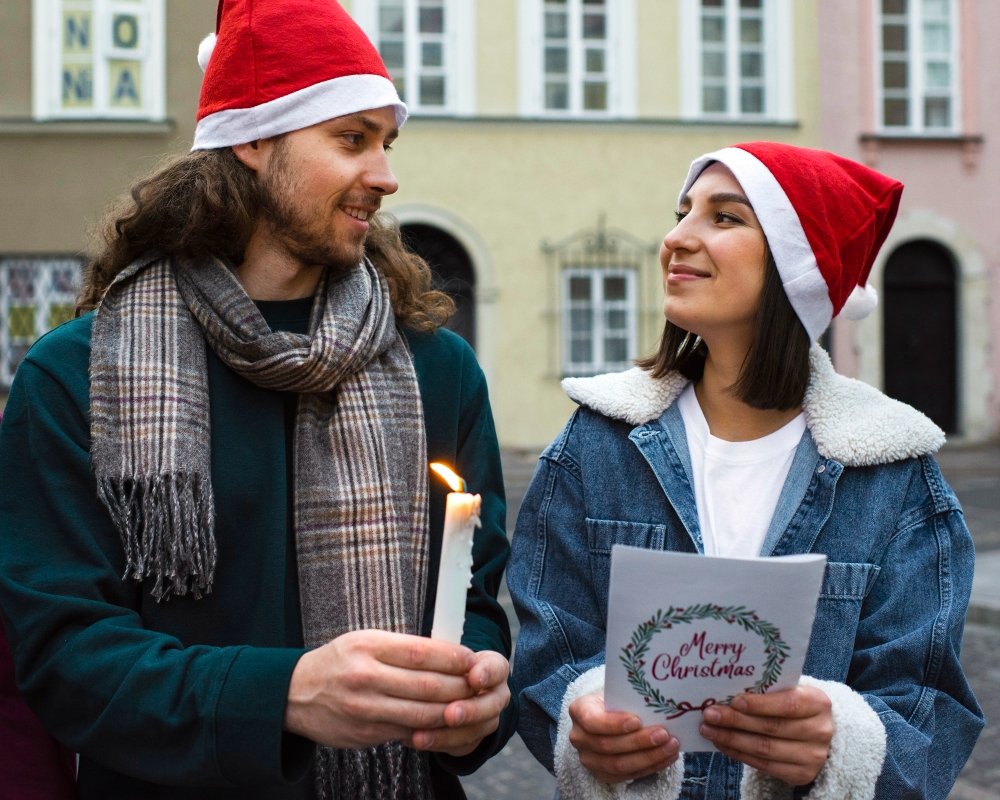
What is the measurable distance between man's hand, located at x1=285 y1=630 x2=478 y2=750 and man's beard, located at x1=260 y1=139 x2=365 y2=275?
2.34 feet

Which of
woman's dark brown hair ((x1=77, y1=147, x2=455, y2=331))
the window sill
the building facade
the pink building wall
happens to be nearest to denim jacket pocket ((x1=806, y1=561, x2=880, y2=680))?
woman's dark brown hair ((x1=77, y1=147, x2=455, y2=331))

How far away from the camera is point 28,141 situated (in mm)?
14508

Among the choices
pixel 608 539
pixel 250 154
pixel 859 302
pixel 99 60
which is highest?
pixel 99 60

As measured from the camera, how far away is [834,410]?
206 cm

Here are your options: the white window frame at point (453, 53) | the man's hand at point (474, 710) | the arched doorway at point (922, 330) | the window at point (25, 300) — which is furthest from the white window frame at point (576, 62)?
the man's hand at point (474, 710)

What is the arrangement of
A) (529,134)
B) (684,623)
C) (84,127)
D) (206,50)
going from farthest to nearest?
(529,134)
(84,127)
(206,50)
(684,623)

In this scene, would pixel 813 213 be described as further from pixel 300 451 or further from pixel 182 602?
pixel 182 602

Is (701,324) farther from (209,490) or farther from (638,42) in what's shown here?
(638,42)

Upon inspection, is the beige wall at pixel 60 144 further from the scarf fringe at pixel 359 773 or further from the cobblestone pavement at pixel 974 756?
the scarf fringe at pixel 359 773

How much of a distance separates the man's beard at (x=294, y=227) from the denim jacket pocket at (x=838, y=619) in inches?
37.9

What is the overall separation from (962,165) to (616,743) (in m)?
16.4

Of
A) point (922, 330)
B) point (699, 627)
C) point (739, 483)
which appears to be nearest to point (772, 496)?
point (739, 483)

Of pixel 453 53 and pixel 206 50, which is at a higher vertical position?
pixel 453 53

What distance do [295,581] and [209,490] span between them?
21cm
